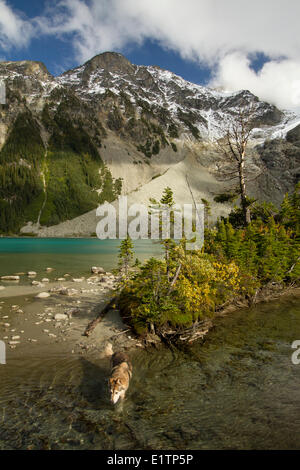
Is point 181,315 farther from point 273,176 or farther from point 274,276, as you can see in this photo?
point 273,176

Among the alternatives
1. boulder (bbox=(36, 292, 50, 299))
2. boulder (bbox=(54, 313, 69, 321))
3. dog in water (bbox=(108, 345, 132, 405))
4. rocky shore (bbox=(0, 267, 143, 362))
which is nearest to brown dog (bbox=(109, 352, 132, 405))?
dog in water (bbox=(108, 345, 132, 405))

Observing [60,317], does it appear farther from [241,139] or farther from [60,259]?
[60,259]

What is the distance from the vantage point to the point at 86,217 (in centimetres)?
17600

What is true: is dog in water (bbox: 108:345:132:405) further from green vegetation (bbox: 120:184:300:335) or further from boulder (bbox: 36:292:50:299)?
boulder (bbox: 36:292:50:299)

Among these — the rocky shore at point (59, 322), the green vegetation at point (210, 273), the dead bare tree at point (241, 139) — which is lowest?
the rocky shore at point (59, 322)

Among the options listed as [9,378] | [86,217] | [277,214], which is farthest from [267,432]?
[86,217]

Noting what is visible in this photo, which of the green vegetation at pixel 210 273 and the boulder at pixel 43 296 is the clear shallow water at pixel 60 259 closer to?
the green vegetation at pixel 210 273

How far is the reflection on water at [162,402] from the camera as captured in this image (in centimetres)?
582

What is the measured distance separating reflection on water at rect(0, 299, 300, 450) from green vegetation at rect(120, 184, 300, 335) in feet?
5.82

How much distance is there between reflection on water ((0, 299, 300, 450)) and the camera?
229 inches

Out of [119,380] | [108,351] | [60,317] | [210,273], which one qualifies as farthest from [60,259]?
[119,380]

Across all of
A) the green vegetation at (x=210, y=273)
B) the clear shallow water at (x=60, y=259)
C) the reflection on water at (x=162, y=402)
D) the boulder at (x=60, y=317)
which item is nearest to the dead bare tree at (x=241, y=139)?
the green vegetation at (x=210, y=273)

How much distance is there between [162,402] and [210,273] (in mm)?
7415

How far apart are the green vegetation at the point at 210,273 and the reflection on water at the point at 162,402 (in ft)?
5.82
